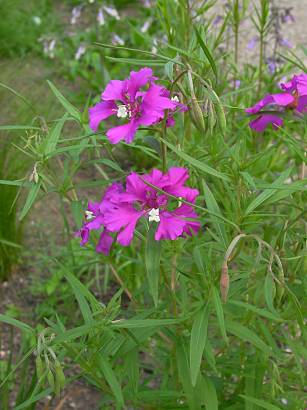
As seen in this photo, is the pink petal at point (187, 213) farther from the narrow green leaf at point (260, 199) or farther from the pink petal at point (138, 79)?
the pink petal at point (138, 79)

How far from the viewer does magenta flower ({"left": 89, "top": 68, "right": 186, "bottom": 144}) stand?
4.26 feet

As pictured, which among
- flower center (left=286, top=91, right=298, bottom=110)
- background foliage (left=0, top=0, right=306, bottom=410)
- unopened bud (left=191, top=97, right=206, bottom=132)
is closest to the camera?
unopened bud (left=191, top=97, right=206, bottom=132)

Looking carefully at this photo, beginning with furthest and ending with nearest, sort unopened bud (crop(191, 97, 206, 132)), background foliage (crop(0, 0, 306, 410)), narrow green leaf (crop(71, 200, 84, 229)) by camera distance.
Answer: narrow green leaf (crop(71, 200, 84, 229))
background foliage (crop(0, 0, 306, 410))
unopened bud (crop(191, 97, 206, 132))

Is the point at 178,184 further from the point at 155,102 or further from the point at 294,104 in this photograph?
the point at 294,104

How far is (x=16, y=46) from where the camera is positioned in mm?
4293

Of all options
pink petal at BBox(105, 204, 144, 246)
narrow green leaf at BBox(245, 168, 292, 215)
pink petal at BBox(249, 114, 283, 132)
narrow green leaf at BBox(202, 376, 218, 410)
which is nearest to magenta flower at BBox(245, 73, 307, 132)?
pink petal at BBox(249, 114, 283, 132)

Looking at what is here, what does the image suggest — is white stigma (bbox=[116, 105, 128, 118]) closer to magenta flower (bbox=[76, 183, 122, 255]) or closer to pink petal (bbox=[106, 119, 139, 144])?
pink petal (bbox=[106, 119, 139, 144])

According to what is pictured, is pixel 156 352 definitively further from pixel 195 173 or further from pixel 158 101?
pixel 158 101

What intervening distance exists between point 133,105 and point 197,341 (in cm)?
48

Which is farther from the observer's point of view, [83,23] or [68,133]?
[83,23]

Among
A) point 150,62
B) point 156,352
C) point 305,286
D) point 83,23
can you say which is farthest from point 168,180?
point 83,23

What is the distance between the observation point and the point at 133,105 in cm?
139

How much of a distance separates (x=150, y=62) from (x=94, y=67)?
112 inches

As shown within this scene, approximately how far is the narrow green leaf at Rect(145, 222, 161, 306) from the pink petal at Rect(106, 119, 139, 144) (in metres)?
0.18
